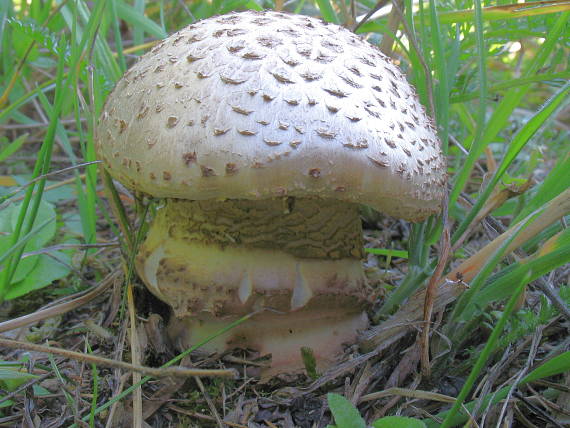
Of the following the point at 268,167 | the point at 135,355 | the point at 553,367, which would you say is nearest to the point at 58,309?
the point at 135,355

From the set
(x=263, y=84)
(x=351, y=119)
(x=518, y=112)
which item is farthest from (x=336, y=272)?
(x=518, y=112)

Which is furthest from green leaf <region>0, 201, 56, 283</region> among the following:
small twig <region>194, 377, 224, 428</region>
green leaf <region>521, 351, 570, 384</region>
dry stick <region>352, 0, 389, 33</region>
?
green leaf <region>521, 351, 570, 384</region>

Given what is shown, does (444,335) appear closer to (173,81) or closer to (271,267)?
(271,267)

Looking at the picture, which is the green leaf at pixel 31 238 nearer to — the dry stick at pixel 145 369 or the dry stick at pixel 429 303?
the dry stick at pixel 145 369

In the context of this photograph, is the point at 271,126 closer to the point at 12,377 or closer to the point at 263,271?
the point at 263,271

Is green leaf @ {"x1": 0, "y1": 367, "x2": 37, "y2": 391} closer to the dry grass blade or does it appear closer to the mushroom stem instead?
the mushroom stem
